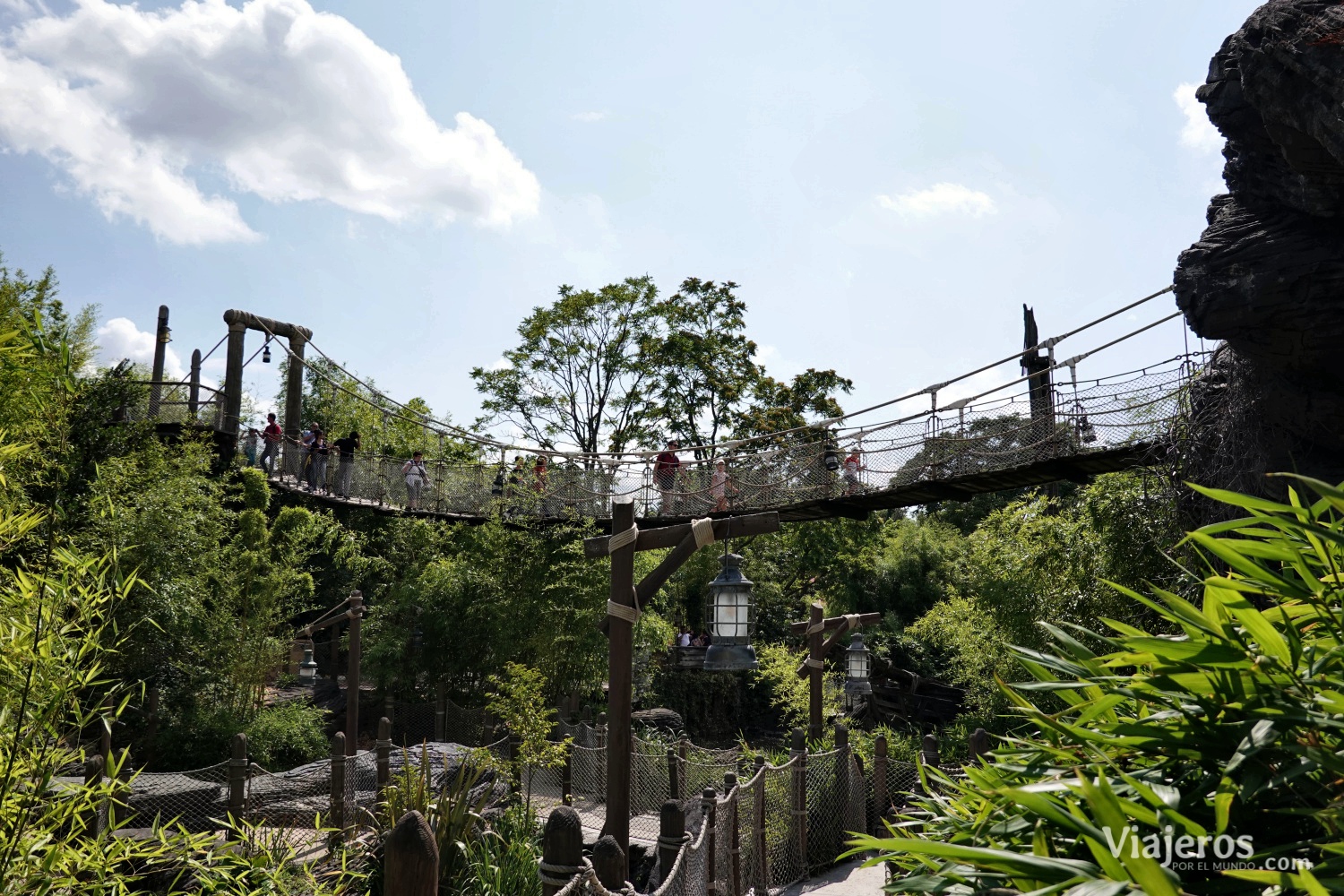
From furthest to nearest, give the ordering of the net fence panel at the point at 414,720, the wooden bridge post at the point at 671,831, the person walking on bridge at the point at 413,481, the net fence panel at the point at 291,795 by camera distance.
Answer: the person walking on bridge at the point at 413,481 < the net fence panel at the point at 414,720 < the net fence panel at the point at 291,795 < the wooden bridge post at the point at 671,831

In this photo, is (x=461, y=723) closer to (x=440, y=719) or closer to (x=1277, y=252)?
(x=440, y=719)

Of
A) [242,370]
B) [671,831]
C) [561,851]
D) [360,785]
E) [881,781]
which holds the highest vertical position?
[242,370]

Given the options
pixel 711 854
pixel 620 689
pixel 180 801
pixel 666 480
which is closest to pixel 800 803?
pixel 711 854

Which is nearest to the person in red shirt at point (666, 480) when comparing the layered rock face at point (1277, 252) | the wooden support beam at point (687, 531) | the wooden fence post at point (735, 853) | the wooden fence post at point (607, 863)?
the layered rock face at point (1277, 252)

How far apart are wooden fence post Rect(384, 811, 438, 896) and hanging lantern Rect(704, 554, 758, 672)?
2.65 metres

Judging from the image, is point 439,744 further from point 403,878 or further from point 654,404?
point 654,404

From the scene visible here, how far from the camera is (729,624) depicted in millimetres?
4691

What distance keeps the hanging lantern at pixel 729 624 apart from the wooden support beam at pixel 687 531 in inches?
6.3

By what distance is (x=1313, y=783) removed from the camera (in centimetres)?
83

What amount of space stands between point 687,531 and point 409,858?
286cm

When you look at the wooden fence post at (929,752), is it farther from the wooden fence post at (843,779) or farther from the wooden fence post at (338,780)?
the wooden fence post at (338,780)

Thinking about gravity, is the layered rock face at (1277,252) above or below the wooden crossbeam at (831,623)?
above

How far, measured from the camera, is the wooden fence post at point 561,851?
302cm

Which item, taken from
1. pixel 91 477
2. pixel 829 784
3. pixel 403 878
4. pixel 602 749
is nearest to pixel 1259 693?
pixel 403 878
